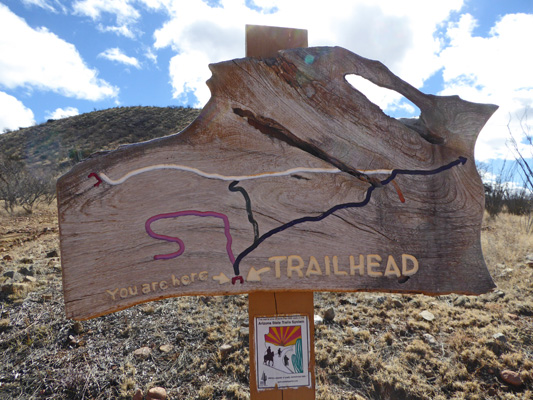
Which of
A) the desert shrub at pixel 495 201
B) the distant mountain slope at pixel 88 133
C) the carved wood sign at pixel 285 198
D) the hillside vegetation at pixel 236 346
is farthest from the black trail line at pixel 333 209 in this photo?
the distant mountain slope at pixel 88 133

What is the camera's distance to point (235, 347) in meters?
2.72

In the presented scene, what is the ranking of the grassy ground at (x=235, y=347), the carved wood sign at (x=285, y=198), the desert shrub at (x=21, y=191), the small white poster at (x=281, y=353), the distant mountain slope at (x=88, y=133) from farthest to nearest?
the distant mountain slope at (x=88, y=133) → the desert shrub at (x=21, y=191) → the grassy ground at (x=235, y=347) → the small white poster at (x=281, y=353) → the carved wood sign at (x=285, y=198)

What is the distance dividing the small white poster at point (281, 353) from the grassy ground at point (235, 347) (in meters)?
0.90

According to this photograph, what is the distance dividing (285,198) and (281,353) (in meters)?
0.72

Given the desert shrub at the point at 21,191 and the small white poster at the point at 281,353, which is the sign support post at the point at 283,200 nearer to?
the small white poster at the point at 281,353

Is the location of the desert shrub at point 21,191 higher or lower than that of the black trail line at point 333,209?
higher

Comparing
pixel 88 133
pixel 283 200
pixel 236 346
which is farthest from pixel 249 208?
pixel 88 133

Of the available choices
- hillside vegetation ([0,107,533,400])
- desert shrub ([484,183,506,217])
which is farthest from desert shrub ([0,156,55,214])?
desert shrub ([484,183,506,217])

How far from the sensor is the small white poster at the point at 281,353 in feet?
5.05

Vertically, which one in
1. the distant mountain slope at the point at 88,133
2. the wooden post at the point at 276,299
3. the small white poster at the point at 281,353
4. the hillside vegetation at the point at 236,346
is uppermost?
the distant mountain slope at the point at 88,133

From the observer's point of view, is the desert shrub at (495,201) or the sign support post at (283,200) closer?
the sign support post at (283,200)

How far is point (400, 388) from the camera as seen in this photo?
93.2 inches

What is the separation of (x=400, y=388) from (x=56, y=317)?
2838 millimetres

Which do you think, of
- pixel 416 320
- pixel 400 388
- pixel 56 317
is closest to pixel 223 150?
pixel 400 388
